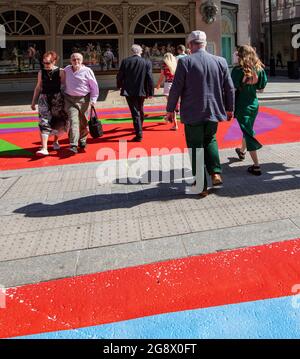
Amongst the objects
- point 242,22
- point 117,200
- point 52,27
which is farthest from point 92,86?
point 242,22

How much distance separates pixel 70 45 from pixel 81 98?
41.1 feet

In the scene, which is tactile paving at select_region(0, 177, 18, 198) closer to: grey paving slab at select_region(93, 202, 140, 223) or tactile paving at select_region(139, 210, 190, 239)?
grey paving slab at select_region(93, 202, 140, 223)

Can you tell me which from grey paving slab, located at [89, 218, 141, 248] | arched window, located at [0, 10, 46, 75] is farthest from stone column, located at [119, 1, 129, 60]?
grey paving slab, located at [89, 218, 141, 248]

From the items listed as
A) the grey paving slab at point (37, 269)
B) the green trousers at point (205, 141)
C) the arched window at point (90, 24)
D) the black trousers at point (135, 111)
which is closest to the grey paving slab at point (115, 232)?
the grey paving slab at point (37, 269)

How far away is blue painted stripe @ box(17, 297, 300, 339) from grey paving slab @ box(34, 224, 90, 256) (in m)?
1.20

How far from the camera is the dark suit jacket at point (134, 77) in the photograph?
8.10 m

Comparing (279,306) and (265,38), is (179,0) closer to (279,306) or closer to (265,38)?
(279,306)

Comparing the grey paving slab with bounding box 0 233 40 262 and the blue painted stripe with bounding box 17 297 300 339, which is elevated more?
the grey paving slab with bounding box 0 233 40 262

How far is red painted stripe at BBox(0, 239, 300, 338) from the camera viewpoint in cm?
289

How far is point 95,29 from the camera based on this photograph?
18562 millimetres

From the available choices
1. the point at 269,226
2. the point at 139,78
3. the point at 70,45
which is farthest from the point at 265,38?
the point at 269,226

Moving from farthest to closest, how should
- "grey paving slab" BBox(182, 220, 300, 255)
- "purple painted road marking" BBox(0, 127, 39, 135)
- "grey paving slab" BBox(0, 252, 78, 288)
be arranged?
"purple painted road marking" BBox(0, 127, 39, 135) → "grey paving slab" BBox(182, 220, 300, 255) → "grey paving slab" BBox(0, 252, 78, 288)

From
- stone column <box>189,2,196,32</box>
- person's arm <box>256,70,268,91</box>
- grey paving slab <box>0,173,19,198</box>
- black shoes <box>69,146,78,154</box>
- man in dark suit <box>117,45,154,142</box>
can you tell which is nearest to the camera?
person's arm <box>256,70,268,91</box>

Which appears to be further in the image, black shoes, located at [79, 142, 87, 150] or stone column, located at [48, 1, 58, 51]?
stone column, located at [48, 1, 58, 51]
